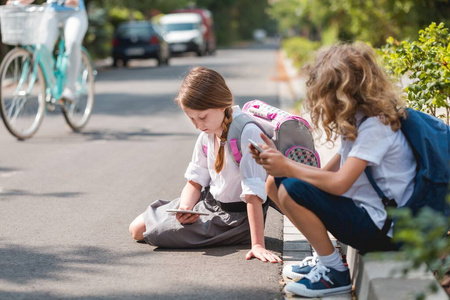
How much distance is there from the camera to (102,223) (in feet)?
17.5

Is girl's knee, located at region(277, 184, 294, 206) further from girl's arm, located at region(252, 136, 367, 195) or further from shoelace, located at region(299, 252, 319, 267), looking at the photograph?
shoelace, located at region(299, 252, 319, 267)

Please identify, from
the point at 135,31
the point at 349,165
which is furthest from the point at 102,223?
the point at 135,31

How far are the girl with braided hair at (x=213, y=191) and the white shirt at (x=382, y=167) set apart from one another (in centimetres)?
78

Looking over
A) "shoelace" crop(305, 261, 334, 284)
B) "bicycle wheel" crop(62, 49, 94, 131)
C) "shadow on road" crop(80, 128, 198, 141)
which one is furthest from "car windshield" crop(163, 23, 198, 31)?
"shoelace" crop(305, 261, 334, 284)

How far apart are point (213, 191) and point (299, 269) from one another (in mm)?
862

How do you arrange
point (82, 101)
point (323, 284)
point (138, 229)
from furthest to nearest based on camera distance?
1. point (82, 101)
2. point (138, 229)
3. point (323, 284)

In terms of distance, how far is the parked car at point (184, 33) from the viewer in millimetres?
37781

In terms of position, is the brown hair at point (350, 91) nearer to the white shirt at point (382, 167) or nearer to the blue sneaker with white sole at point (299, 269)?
the white shirt at point (382, 167)

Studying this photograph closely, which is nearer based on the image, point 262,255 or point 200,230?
point 262,255

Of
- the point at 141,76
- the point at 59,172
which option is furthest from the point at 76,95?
the point at 141,76

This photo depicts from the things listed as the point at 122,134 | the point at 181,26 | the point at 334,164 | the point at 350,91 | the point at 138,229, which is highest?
the point at 350,91

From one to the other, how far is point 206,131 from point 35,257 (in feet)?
3.92

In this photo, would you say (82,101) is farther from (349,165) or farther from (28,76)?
(349,165)

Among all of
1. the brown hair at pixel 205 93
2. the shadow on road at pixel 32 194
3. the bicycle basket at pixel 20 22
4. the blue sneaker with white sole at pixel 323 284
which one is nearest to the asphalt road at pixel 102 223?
the shadow on road at pixel 32 194
